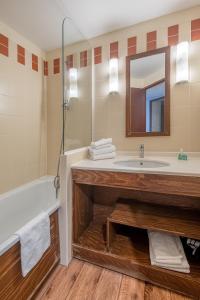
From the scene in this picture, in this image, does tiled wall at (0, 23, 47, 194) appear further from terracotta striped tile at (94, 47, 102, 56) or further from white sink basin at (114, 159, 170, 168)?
white sink basin at (114, 159, 170, 168)

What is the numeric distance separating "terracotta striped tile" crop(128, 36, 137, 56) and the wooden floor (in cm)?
200

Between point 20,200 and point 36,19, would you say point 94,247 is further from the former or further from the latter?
point 36,19

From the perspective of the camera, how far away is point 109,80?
1823 mm

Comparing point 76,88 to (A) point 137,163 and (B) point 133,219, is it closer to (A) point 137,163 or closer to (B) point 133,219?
(A) point 137,163

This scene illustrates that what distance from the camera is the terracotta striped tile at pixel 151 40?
163 centimetres

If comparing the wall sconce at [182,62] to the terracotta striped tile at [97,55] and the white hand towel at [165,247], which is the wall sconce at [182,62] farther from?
the white hand towel at [165,247]

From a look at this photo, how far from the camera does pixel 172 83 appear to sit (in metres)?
1.58

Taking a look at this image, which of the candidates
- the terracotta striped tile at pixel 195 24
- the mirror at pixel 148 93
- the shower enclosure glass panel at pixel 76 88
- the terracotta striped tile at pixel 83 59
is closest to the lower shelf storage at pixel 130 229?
the shower enclosure glass panel at pixel 76 88

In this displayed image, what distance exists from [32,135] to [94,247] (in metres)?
1.40

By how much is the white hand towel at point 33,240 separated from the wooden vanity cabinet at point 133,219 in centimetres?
31

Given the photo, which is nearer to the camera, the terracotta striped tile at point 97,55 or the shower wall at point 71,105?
the shower wall at point 71,105

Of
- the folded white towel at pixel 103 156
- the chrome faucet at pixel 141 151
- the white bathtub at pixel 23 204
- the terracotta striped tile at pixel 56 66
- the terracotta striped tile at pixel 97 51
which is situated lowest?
the white bathtub at pixel 23 204

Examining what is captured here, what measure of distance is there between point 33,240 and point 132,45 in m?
1.91

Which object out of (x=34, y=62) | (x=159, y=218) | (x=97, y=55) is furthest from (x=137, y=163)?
(x=34, y=62)
